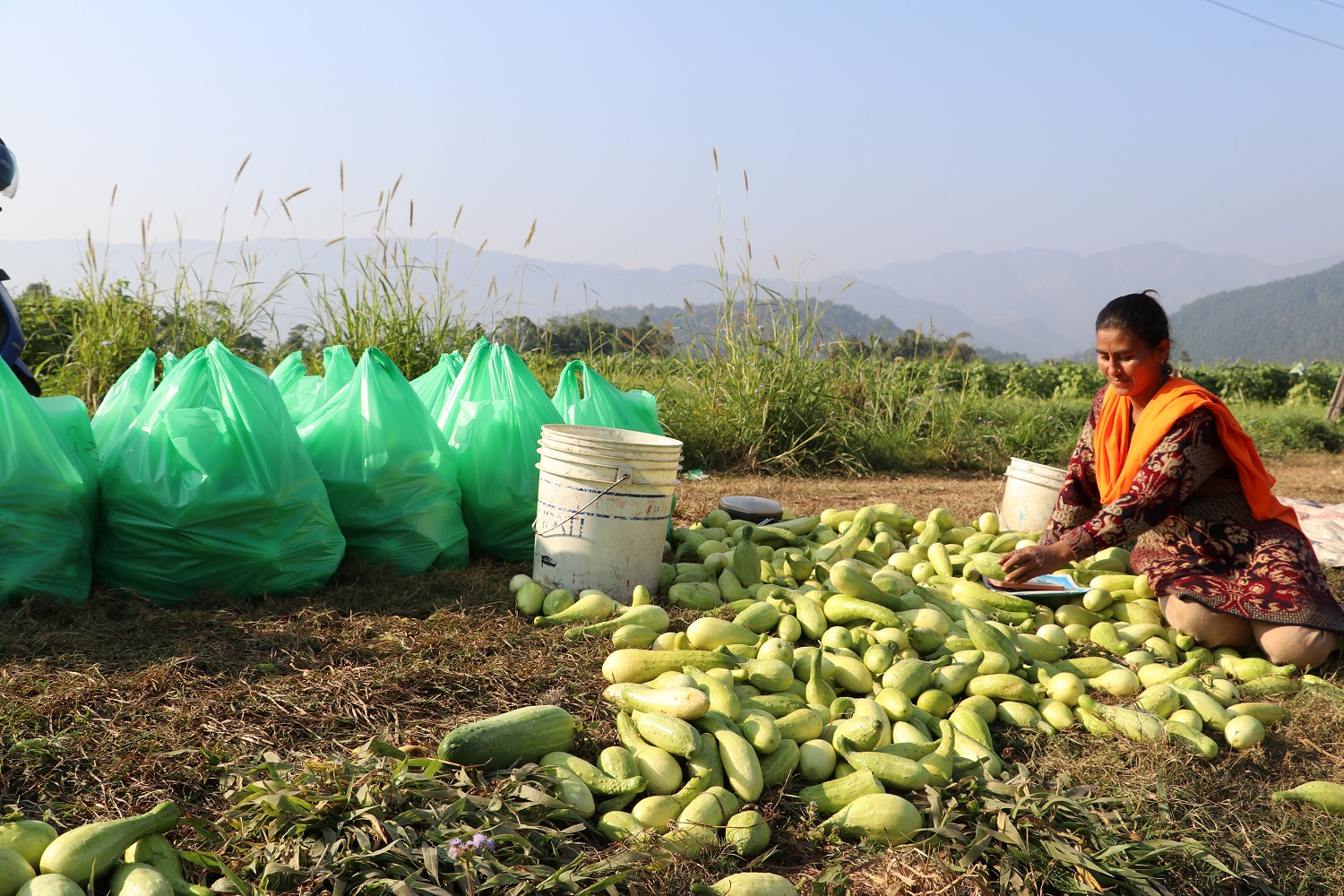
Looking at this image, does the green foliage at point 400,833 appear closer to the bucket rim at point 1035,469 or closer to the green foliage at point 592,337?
the bucket rim at point 1035,469

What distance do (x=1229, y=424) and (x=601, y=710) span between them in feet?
7.95

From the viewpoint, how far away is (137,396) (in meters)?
3.30

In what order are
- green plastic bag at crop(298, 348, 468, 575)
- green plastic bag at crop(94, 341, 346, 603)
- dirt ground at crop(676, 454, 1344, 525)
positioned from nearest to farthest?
green plastic bag at crop(94, 341, 346, 603) → green plastic bag at crop(298, 348, 468, 575) → dirt ground at crop(676, 454, 1344, 525)

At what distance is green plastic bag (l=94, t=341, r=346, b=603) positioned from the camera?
2.84 m

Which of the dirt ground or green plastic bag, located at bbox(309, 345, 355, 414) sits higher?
green plastic bag, located at bbox(309, 345, 355, 414)

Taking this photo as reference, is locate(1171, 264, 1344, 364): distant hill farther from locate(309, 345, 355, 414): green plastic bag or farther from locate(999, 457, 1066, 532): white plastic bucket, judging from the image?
locate(309, 345, 355, 414): green plastic bag

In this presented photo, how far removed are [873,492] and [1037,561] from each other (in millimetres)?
3107

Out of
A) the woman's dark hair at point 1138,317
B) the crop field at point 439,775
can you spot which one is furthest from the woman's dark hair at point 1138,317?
the crop field at point 439,775

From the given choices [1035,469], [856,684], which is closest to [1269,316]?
[1035,469]

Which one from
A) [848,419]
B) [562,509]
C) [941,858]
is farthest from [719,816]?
[848,419]

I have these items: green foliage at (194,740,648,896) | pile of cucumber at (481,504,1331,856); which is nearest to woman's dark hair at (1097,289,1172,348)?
pile of cucumber at (481,504,1331,856)

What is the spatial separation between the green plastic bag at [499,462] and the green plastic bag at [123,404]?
3.71 feet

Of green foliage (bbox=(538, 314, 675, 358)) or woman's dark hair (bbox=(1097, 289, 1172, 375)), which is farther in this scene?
green foliage (bbox=(538, 314, 675, 358))

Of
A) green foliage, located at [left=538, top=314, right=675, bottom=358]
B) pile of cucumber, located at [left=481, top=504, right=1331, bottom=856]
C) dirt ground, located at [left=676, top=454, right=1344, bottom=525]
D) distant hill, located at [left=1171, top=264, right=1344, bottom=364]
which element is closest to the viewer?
pile of cucumber, located at [left=481, top=504, right=1331, bottom=856]
